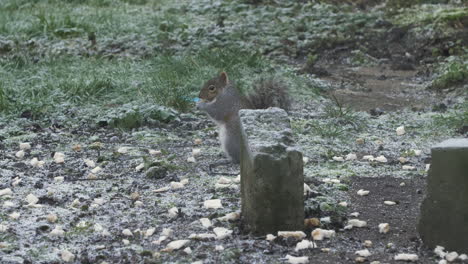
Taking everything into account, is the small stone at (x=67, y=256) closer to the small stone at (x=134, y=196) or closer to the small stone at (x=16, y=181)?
the small stone at (x=134, y=196)

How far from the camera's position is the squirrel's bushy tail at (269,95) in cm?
620

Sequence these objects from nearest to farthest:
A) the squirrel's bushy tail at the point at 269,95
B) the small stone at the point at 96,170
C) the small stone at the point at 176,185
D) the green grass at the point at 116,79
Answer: the small stone at the point at 176,185
the small stone at the point at 96,170
the squirrel's bushy tail at the point at 269,95
the green grass at the point at 116,79

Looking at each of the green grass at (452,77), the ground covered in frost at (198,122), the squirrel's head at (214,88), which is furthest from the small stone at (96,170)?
the green grass at (452,77)

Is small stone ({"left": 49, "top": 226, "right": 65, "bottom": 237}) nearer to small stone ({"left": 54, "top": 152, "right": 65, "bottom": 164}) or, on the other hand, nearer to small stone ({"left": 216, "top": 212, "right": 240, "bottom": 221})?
small stone ({"left": 216, "top": 212, "right": 240, "bottom": 221})

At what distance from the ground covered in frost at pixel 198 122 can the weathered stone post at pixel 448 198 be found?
148 mm

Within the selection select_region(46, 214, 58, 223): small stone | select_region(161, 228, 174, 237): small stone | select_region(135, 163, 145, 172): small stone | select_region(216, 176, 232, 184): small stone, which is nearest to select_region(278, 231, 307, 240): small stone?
select_region(161, 228, 174, 237): small stone

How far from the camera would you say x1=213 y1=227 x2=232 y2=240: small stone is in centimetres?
411

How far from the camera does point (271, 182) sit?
3941 millimetres

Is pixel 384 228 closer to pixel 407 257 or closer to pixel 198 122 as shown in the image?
pixel 407 257

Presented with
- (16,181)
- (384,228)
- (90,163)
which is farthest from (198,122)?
(384,228)

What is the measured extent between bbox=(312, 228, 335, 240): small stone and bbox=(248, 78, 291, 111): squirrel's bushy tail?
208cm

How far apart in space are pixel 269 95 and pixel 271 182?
2.48 meters

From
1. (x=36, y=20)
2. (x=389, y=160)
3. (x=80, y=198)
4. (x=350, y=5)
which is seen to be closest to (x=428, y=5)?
(x=350, y=5)

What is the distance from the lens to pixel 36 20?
1019cm
